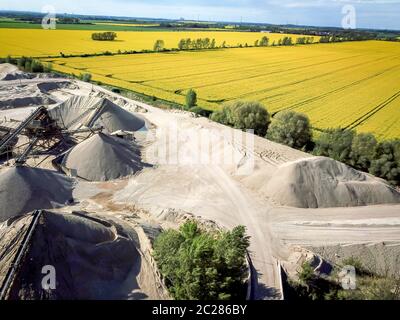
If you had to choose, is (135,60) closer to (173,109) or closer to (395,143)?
(173,109)

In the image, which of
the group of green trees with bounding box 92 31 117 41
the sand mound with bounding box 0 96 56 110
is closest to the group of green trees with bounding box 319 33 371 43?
the group of green trees with bounding box 92 31 117 41

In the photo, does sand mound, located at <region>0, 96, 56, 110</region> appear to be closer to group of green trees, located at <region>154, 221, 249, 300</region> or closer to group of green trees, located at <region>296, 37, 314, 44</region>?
group of green trees, located at <region>154, 221, 249, 300</region>

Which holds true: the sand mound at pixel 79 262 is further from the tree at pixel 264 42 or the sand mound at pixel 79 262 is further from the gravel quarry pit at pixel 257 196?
the tree at pixel 264 42

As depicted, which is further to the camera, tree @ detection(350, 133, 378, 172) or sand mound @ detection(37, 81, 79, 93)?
sand mound @ detection(37, 81, 79, 93)

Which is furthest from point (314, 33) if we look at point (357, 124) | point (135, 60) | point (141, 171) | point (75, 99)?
point (141, 171)

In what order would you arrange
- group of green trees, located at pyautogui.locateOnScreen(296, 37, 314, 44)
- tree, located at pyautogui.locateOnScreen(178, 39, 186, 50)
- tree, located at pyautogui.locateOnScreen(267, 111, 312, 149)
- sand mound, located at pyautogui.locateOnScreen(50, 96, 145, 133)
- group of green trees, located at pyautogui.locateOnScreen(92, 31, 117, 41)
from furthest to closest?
group of green trees, located at pyautogui.locateOnScreen(296, 37, 314, 44) < group of green trees, located at pyautogui.locateOnScreen(92, 31, 117, 41) < tree, located at pyautogui.locateOnScreen(178, 39, 186, 50) < sand mound, located at pyautogui.locateOnScreen(50, 96, 145, 133) < tree, located at pyautogui.locateOnScreen(267, 111, 312, 149)

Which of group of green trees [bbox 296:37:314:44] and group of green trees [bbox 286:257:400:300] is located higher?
group of green trees [bbox 296:37:314:44]
